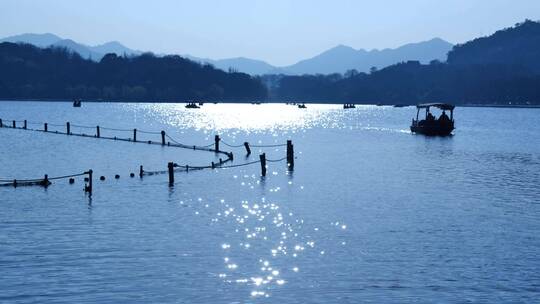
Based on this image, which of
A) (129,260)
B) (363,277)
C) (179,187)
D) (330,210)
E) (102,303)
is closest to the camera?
(102,303)

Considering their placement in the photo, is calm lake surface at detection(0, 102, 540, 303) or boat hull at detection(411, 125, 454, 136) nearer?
calm lake surface at detection(0, 102, 540, 303)

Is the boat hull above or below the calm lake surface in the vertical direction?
above

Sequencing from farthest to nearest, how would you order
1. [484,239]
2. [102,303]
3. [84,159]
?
[84,159], [484,239], [102,303]

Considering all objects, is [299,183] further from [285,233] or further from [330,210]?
[285,233]

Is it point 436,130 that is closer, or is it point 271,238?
point 271,238

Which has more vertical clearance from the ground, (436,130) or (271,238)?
Answer: (436,130)

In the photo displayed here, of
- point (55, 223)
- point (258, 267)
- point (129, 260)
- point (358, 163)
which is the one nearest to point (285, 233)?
point (258, 267)

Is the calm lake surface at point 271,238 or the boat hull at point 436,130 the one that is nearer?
the calm lake surface at point 271,238

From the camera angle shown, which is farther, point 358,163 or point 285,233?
point 358,163

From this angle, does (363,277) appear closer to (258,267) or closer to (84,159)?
(258,267)

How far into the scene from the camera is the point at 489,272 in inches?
1001

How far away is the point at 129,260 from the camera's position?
1031 inches

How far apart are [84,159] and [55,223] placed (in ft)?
117

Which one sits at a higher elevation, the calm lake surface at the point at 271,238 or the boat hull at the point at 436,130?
the boat hull at the point at 436,130
